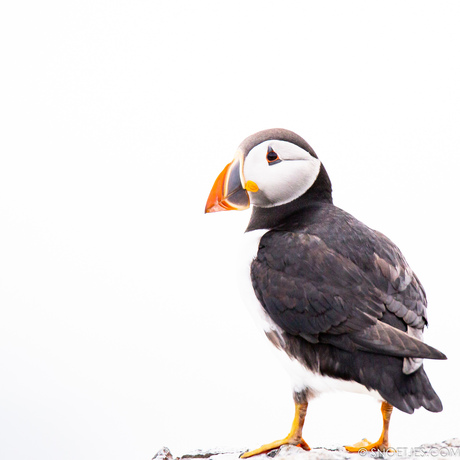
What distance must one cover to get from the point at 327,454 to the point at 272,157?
1.29 metres

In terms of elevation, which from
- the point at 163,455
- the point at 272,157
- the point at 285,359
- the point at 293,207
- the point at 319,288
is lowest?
the point at 163,455

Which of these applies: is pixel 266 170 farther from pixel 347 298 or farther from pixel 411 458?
pixel 411 458

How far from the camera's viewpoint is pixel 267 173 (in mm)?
3184

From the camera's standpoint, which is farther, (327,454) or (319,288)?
(319,288)

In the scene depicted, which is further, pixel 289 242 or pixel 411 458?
pixel 289 242

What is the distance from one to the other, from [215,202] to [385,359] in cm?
110

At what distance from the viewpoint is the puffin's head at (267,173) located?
3.19m

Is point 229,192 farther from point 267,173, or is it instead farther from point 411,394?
point 411,394

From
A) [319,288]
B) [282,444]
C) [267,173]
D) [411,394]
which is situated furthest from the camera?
[267,173]

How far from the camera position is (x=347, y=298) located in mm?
2748

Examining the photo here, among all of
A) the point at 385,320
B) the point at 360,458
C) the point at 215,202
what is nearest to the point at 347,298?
the point at 385,320

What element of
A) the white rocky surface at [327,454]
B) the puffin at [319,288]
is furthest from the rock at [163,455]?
the puffin at [319,288]

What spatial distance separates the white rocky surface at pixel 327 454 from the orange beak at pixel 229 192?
3.56ft

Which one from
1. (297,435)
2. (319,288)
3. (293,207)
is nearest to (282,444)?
(297,435)
